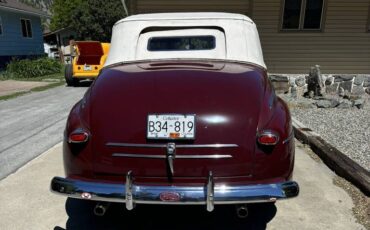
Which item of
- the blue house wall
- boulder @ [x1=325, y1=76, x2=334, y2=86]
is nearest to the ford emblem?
boulder @ [x1=325, y1=76, x2=334, y2=86]

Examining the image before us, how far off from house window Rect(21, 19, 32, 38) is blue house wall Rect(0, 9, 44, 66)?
0.21m

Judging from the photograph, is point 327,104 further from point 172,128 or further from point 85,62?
point 85,62

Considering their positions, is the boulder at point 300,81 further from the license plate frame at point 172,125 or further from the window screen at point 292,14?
the license plate frame at point 172,125

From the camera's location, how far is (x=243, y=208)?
2.41 meters

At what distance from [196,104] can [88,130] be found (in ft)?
2.73

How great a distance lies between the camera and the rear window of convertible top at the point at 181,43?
142 inches

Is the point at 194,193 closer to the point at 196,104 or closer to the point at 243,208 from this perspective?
the point at 243,208

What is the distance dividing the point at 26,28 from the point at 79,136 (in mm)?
21413

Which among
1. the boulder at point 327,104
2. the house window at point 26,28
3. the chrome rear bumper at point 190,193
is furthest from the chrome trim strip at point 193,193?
the house window at point 26,28

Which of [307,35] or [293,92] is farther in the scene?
[307,35]

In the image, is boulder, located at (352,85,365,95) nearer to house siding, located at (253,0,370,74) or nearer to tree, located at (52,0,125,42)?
house siding, located at (253,0,370,74)

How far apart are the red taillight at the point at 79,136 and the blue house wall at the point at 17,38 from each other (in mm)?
17864

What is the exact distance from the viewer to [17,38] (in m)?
19.6

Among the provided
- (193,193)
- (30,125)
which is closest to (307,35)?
(30,125)
